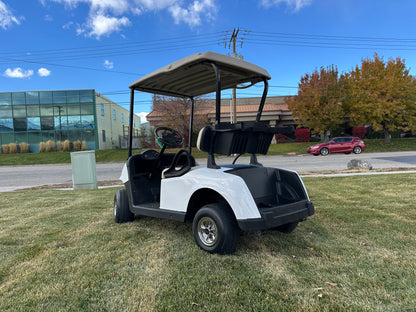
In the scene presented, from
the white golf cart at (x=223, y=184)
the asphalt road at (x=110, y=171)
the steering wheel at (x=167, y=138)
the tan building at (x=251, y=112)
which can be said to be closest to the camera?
the white golf cart at (x=223, y=184)

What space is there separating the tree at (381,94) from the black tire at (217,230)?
24.7 metres

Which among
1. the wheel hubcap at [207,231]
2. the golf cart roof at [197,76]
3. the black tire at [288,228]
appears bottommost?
the black tire at [288,228]

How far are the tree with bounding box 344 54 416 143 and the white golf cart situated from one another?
939 inches

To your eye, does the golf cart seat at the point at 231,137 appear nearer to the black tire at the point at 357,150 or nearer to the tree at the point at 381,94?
the black tire at the point at 357,150

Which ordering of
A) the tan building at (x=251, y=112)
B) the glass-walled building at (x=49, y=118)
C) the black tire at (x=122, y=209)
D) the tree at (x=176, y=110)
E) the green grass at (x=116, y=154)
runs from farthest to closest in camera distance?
the glass-walled building at (x=49, y=118), the tan building at (x=251, y=112), the green grass at (x=116, y=154), the tree at (x=176, y=110), the black tire at (x=122, y=209)

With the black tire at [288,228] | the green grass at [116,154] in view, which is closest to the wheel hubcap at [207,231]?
the black tire at [288,228]

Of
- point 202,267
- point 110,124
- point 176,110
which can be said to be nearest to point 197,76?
point 202,267

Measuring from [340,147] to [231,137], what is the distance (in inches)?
766

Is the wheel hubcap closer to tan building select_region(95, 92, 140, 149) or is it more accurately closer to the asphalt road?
the asphalt road

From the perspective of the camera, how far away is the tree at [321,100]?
76.2 feet

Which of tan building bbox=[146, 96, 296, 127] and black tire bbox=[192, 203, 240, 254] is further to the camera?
tan building bbox=[146, 96, 296, 127]

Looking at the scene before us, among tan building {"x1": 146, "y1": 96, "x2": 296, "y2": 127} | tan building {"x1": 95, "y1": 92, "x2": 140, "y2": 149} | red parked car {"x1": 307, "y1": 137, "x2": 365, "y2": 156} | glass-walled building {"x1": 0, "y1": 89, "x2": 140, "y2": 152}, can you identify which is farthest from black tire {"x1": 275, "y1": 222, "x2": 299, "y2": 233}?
glass-walled building {"x1": 0, "y1": 89, "x2": 140, "y2": 152}

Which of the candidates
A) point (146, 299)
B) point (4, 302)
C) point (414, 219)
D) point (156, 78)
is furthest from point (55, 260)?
point (414, 219)

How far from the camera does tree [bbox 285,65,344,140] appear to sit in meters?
23.2
